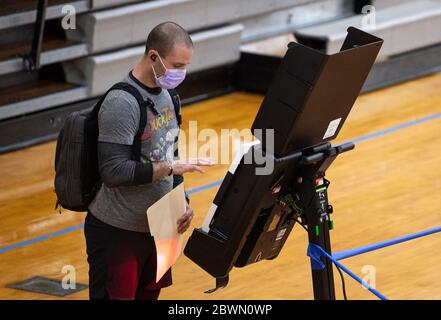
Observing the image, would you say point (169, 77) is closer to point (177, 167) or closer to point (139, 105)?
point (139, 105)

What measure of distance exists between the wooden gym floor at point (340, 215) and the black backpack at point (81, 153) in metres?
1.67

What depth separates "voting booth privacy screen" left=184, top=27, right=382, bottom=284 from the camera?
352cm

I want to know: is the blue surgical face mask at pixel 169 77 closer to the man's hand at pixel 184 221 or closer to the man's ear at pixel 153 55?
the man's ear at pixel 153 55

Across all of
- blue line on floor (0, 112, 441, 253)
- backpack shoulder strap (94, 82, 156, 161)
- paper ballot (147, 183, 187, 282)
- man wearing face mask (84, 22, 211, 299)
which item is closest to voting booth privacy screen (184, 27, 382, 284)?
paper ballot (147, 183, 187, 282)

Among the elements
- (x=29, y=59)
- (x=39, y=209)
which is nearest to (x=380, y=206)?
(x=39, y=209)

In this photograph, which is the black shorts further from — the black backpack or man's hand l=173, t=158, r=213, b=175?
man's hand l=173, t=158, r=213, b=175

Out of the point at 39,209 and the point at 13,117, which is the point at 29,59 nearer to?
the point at 13,117

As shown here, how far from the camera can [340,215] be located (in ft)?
→ 22.9

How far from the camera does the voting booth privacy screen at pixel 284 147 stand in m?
3.52

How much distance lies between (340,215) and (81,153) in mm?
3213

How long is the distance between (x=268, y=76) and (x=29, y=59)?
2.52 m

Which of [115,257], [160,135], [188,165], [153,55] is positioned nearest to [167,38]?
[153,55]

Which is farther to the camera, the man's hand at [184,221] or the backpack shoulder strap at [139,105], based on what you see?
the man's hand at [184,221]

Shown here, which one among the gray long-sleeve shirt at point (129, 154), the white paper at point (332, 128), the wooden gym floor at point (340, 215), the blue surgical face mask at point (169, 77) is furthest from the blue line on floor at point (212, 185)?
the white paper at point (332, 128)
